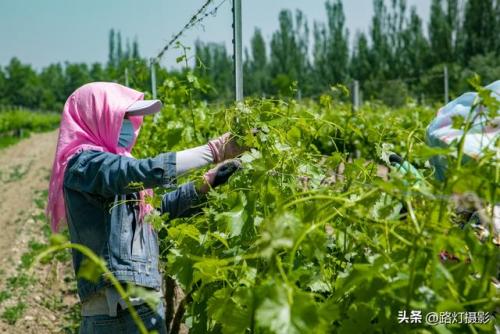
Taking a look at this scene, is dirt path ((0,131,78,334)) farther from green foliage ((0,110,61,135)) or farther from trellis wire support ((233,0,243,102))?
green foliage ((0,110,61,135))

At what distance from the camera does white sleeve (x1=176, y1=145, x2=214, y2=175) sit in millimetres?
1992

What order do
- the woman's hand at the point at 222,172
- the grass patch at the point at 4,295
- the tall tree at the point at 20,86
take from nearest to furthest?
the woman's hand at the point at 222,172 → the grass patch at the point at 4,295 → the tall tree at the point at 20,86

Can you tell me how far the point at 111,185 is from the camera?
198 centimetres

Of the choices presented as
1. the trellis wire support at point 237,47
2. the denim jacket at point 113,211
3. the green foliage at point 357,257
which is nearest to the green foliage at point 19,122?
the trellis wire support at point 237,47

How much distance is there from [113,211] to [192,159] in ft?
1.24

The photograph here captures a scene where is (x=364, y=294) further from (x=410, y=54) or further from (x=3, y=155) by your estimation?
(x=410, y=54)

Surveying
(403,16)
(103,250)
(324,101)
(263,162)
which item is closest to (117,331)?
(103,250)

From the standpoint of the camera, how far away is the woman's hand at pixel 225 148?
204cm

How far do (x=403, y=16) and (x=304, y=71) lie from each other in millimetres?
9620

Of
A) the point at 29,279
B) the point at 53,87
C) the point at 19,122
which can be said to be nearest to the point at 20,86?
the point at 53,87

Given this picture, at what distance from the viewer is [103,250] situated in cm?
213

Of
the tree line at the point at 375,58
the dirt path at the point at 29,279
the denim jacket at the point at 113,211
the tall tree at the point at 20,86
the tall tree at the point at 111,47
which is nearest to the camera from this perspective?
the denim jacket at the point at 113,211

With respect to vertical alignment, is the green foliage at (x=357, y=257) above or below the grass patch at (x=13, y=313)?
above

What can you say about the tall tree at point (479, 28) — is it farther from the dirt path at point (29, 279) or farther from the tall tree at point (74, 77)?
the tall tree at point (74, 77)
